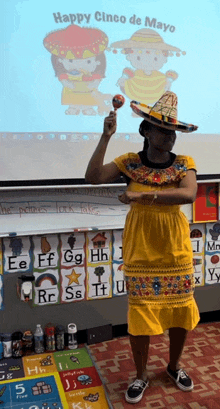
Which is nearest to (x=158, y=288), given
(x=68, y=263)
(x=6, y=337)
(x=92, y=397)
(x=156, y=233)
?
(x=156, y=233)

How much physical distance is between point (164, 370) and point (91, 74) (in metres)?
1.49

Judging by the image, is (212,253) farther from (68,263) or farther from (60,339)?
(60,339)

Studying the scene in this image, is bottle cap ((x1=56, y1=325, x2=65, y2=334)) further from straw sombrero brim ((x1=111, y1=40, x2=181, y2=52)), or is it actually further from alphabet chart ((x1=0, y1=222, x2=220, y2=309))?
straw sombrero brim ((x1=111, y1=40, x2=181, y2=52))

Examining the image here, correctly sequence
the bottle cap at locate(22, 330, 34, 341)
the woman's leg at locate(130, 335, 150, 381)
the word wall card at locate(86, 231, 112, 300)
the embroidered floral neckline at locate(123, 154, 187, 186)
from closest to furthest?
the embroidered floral neckline at locate(123, 154, 187, 186) < the woman's leg at locate(130, 335, 150, 381) < the bottle cap at locate(22, 330, 34, 341) < the word wall card at locate(86, 231, 112, 300)

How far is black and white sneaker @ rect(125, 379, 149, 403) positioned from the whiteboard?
782 mm

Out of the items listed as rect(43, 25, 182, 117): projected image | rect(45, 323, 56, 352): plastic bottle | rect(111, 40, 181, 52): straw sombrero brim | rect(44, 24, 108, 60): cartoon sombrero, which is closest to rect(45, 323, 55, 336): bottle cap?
rect(45, 323, 56, 352): plastic bottle

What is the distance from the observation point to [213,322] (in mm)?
2537

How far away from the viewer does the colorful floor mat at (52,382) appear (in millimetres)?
1750

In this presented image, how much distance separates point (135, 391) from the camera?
69.6 inches

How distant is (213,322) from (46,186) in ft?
4.44

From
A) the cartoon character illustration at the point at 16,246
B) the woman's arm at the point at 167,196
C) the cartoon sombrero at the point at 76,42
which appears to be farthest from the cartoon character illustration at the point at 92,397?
the cartoon sombrero at the point at 76,42

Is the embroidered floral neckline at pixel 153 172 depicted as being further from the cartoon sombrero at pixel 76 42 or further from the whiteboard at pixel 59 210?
the cartoon sombrero at pixel 76 42

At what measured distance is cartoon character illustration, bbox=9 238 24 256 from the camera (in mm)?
2113

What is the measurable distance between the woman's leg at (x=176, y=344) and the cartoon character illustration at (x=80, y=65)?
1109 mm
